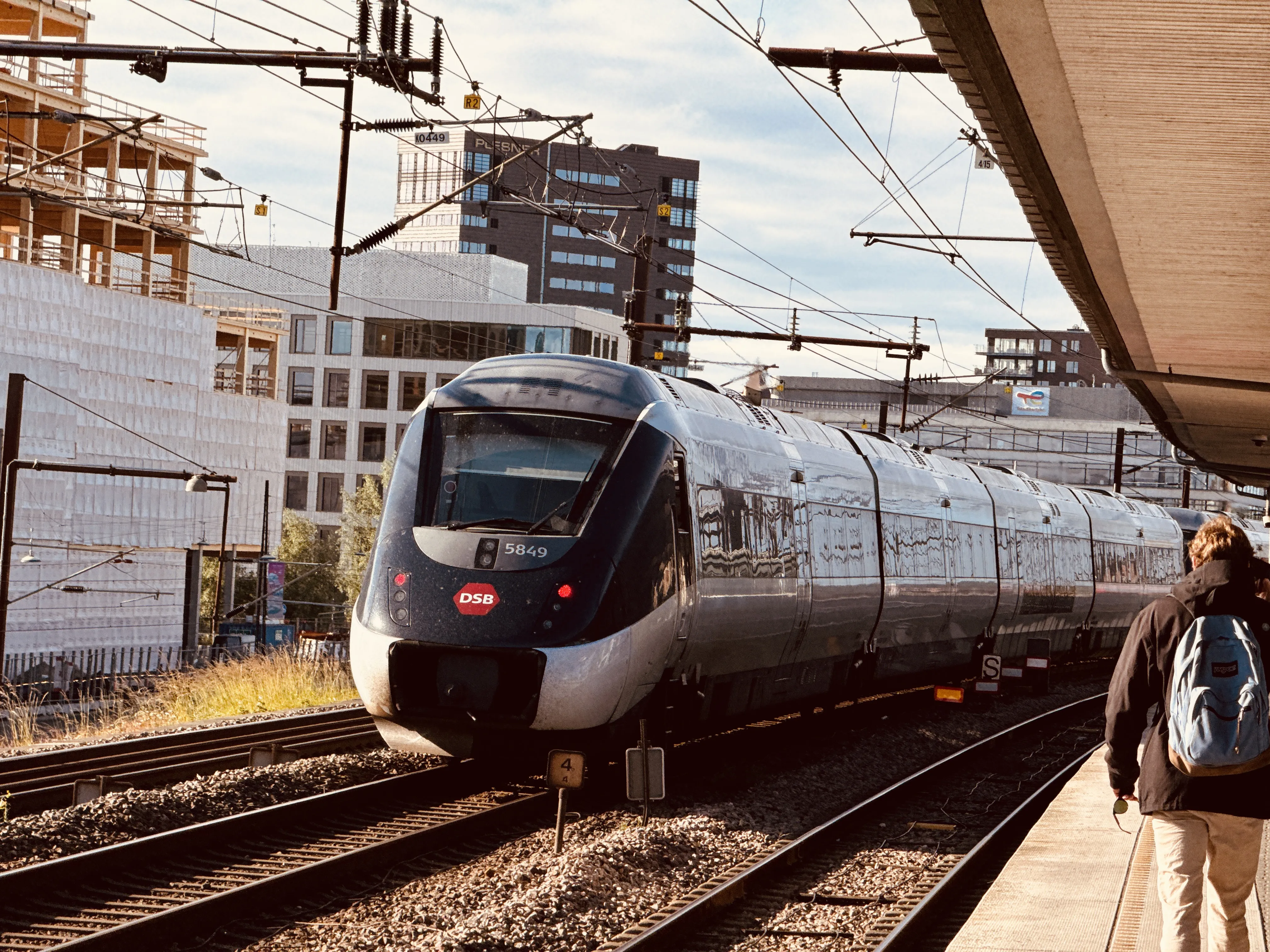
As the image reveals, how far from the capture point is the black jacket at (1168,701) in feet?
18.2

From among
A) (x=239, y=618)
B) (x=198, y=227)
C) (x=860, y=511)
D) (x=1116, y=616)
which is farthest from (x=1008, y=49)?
(x=198, y=227)

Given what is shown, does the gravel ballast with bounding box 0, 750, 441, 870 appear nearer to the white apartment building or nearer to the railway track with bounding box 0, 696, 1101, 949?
the railway track with bounding box 0, 696, 1101, 949

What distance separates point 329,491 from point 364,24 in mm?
74375

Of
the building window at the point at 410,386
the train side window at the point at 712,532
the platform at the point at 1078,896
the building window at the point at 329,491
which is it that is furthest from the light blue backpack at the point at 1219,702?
the building window at the point at 329,491

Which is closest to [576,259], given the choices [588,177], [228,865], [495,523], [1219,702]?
[588,177]

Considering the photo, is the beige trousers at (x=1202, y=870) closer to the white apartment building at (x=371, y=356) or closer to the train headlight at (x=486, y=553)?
the train headlight at (x=486, y=553)

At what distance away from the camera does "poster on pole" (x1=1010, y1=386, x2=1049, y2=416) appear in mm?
110688

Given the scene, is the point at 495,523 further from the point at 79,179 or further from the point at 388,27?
the point at 79,179

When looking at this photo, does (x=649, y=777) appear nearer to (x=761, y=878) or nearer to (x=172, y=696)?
(x=761, y=878)

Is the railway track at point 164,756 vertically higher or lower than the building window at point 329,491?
lower

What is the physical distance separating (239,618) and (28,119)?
59.2 feet

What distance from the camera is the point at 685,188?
4336 inches

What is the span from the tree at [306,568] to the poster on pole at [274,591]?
9539mm

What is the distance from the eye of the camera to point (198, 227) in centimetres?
6034
